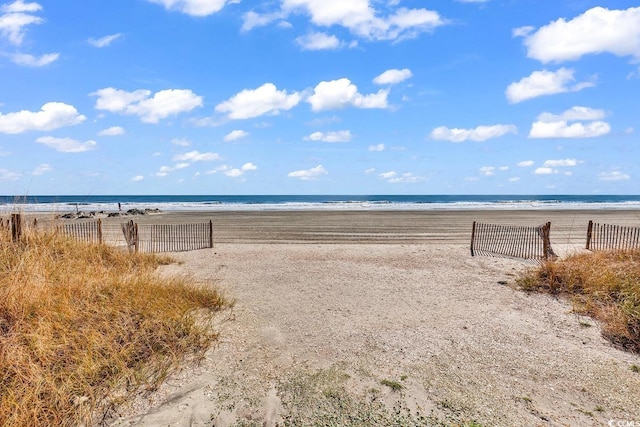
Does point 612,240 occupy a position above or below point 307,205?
below

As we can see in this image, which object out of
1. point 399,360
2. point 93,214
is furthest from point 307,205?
point 399,360

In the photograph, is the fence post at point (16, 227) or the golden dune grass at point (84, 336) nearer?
the golden dune grass at point (84, 336)

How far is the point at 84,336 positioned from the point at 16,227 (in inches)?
204

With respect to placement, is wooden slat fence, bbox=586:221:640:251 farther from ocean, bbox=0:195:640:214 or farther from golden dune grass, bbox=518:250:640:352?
ocean, bbox=0:195:640:214

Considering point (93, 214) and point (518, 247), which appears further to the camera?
point (93, 214)

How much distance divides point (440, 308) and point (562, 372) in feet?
8.35

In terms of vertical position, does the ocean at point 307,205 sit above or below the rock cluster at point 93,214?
above

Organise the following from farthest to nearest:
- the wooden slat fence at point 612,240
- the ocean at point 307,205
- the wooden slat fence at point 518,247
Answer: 1. the ocean at point 307,205
2. the wooden slat fence at point 612,240
3. the wooden slat fence at point 518,247

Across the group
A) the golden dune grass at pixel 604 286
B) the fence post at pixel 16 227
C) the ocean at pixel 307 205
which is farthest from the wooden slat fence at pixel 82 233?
the ocean at pixel 307 205

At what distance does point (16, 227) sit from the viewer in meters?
8.27

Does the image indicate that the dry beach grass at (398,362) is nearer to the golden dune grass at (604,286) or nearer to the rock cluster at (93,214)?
the golden dune grass at (604,286)

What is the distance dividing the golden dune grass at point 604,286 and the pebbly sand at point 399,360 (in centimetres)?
28

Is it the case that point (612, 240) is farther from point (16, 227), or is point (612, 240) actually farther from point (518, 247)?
point (16, 227)

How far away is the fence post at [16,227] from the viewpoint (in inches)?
322
